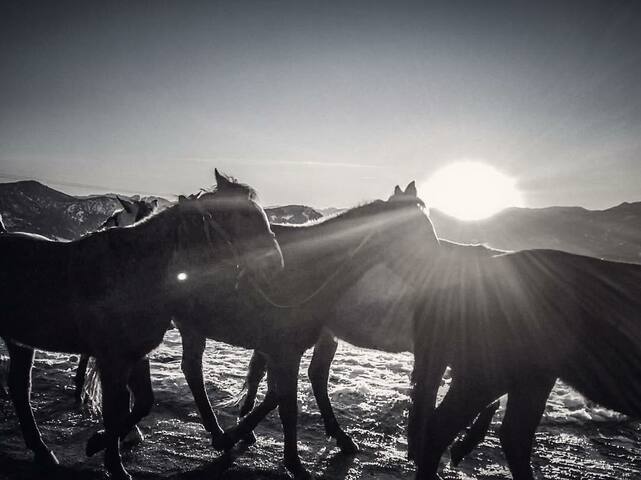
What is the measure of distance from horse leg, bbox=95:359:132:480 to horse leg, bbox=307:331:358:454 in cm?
213

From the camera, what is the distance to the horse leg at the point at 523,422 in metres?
2.84

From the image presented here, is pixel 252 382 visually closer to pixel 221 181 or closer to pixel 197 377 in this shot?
pixel 197 377

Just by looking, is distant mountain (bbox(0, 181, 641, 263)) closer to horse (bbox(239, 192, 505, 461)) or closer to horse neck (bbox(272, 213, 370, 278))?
horse (bbox(239, 192, 505, 461))

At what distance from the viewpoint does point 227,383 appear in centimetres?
584

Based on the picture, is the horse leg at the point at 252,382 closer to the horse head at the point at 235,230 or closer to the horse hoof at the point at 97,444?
the horse hoof at the point at 97,444

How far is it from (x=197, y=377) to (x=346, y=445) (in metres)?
1.96

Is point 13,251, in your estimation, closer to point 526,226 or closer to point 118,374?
point 118,374

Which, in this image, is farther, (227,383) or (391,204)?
(227,383)

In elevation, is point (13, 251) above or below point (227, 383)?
above

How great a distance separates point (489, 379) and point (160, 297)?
2.90 meters

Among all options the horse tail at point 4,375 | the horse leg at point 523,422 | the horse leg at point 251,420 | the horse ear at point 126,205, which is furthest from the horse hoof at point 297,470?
the horse ear at point 126,205

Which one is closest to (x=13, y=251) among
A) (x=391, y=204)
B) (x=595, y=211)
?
(x=391, y=204)

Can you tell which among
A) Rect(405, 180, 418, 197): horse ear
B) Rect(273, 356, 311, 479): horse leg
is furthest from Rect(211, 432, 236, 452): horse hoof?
Rect(405, 180, 418, 197): horse ear

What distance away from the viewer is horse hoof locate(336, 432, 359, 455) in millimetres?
3902
